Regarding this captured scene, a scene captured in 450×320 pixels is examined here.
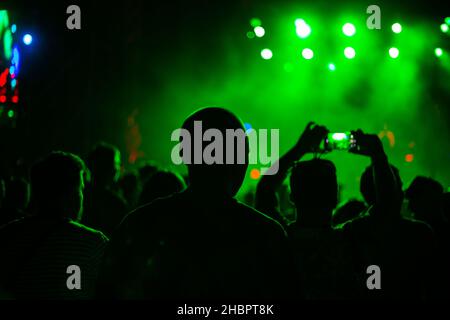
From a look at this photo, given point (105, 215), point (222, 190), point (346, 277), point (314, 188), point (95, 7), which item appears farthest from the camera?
point (95, 7)

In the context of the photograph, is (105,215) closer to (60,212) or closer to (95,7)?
(60,212)

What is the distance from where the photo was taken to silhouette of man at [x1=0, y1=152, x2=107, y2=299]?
231 centimetres

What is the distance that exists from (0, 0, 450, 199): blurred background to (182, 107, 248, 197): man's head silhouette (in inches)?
317

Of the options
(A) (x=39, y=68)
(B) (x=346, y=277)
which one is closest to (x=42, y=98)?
(A) (x=39, y=68)

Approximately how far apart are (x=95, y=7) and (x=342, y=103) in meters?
6.97

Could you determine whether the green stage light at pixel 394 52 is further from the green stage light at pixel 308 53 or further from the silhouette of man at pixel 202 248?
the silhouette of man at pixel 202 248

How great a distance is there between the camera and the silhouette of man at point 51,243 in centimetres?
231

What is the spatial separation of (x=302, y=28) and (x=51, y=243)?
1047 cm

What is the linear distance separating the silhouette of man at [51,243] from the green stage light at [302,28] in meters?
10.1

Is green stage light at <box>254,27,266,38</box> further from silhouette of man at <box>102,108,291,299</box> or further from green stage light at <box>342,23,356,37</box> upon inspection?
silhouette of man at <box>102,108,291,299</box>

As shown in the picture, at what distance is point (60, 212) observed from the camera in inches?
97.3

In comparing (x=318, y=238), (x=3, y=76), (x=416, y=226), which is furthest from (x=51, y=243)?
(x=3, y=76)

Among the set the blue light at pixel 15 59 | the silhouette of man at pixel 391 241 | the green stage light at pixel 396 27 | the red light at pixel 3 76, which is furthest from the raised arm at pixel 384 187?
the green stage light at pixel 396 27

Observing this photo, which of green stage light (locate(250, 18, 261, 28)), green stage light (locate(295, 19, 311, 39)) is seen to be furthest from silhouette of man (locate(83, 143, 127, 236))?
green stage light (locate(250, 18, 261, 28))
